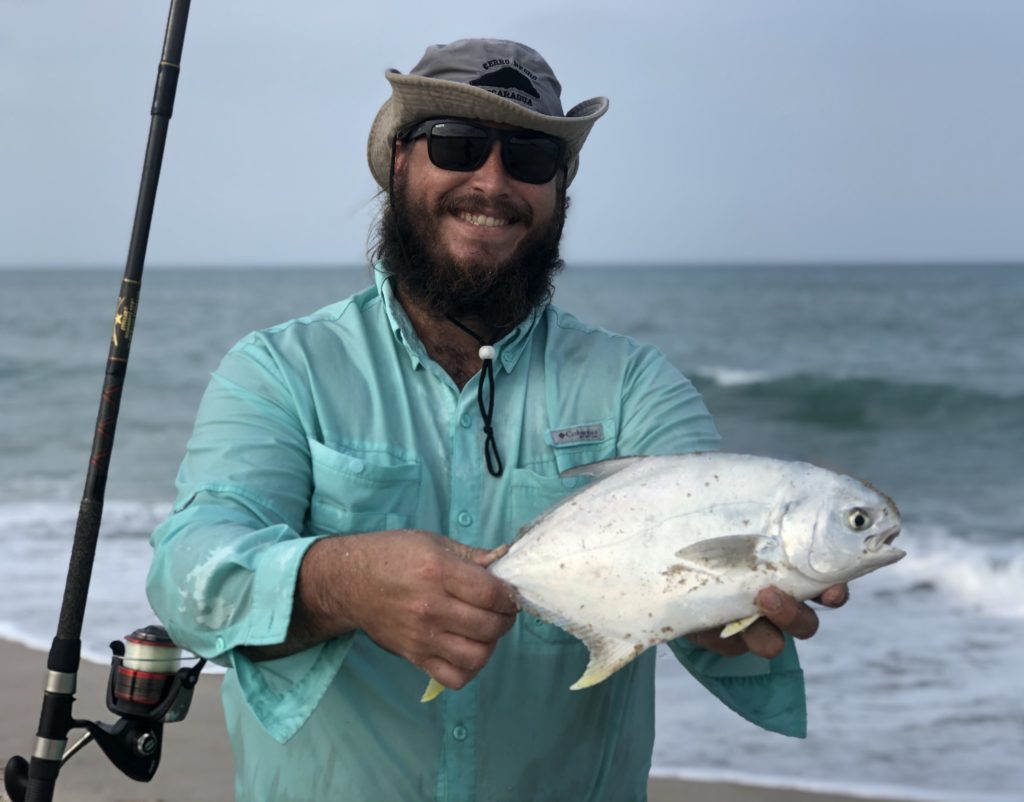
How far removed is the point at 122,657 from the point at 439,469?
0.83 metres

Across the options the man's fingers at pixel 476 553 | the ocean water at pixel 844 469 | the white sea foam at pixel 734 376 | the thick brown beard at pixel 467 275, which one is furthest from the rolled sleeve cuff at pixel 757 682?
the white sea foam at pixel 734 376

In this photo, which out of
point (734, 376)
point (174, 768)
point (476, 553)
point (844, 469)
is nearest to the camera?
point (476, 553)

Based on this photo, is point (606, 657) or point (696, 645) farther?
point (696, 645)

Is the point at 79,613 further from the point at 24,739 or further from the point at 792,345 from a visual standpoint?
the point at 792,345

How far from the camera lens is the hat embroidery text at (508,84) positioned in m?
2.65

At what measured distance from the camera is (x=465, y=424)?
2592mm

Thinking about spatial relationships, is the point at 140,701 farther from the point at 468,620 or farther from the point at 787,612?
the point at 787,612

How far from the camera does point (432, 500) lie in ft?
8.30

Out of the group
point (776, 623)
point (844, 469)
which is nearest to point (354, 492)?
point (776, 623)

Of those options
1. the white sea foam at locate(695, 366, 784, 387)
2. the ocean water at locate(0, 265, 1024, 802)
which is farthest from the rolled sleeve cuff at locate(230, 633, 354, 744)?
the white sea foam at locate(695, 366, 784, 387)

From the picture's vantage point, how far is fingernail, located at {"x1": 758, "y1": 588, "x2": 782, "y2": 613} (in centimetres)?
205

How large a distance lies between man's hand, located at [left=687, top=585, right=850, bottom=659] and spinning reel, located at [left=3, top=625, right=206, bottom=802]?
3.76 ft

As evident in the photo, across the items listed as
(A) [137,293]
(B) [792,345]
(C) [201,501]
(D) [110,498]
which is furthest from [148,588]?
(B) [792,345]

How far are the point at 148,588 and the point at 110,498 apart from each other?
9.10m
